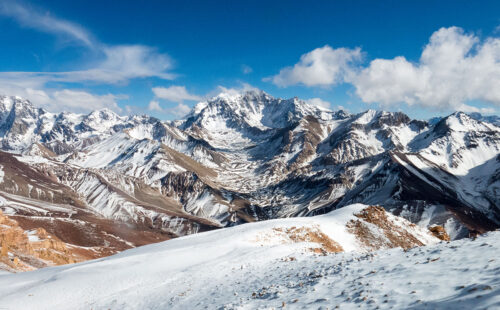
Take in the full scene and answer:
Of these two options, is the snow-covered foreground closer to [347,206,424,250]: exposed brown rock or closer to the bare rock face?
[347,206,424,250]: exposed brown rock

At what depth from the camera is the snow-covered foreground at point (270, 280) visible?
520 inches

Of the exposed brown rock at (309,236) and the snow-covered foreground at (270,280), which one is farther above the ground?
the snow-covered foreground at (270,280)

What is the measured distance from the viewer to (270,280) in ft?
73.8

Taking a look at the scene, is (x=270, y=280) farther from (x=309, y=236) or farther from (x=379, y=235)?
(x=379, y=235)

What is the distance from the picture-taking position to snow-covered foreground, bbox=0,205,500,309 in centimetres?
1321

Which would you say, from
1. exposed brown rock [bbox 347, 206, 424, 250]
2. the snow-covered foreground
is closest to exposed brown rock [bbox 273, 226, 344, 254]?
the snow-covered foreground

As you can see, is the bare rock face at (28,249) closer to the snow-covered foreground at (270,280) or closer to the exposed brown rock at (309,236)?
the snow-covered foreground at (270,280)

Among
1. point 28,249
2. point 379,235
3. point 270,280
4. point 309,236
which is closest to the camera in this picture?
point 270,280

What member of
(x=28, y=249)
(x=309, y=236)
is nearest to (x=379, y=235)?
(x=309, y=236)

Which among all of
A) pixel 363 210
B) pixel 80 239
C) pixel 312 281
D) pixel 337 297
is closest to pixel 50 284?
pixel 312 281

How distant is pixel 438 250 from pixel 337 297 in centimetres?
873

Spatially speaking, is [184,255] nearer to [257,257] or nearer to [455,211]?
[257,257]

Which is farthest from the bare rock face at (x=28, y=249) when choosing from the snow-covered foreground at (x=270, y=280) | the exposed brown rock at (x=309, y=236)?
the exposed brown rock at (x=309, y=236)

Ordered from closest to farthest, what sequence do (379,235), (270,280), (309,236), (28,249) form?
(270,280)
(309,236)
(379,235)
(28,249)
